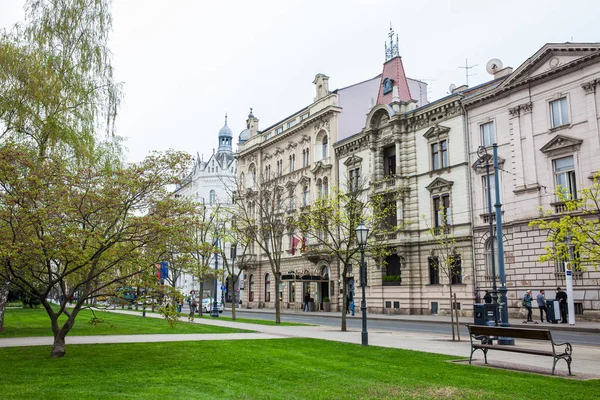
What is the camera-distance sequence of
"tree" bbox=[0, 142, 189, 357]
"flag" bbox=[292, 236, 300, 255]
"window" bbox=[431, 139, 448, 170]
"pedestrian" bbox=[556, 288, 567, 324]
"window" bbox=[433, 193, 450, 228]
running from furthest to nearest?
"flag" bbox=[292, 236, 300, 255] < "window" bbox=[431, 139, 448, 170] < "window" bbox=[433, 193, 450, 228] < "pedestrian" bbox=[556, 288, 567, 324] < "tree" bbox=[0, 142, 189, 357]

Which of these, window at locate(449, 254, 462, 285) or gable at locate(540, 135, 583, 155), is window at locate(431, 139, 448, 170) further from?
gable at locate(540, 135, 583, 155)

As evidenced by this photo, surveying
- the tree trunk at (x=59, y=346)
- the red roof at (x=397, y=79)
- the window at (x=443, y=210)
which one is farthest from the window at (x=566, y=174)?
the tree trunk at (x=59, y=346)

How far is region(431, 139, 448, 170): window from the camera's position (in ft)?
128

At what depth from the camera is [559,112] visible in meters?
31.5

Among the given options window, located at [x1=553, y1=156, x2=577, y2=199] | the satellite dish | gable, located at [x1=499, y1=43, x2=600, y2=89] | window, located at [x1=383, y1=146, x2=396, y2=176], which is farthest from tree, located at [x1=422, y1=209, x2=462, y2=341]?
the satellite dish

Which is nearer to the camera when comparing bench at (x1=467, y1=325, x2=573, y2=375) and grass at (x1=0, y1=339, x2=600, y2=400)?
grass at (x1=0, y1=339, x2=600, y2=400)

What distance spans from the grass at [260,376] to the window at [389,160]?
29.9m

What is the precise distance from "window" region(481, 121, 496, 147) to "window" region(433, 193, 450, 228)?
4700 mm

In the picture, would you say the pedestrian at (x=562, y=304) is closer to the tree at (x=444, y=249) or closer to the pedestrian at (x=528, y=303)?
the pedestrian at (x=528, y=303)

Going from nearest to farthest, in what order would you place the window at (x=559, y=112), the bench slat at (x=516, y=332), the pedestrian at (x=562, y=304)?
the bench slat at (x=516, y=332), the pedestrian at (x=562, y=304), the window at (x=559, y=112)

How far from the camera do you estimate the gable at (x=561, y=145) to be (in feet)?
99.1

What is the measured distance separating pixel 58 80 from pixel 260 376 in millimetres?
16685

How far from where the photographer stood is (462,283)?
119 ft

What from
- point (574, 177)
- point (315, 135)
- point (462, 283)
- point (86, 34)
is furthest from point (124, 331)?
point (315, 135)
